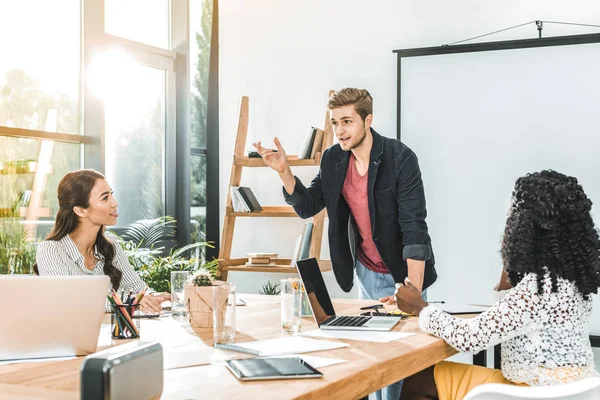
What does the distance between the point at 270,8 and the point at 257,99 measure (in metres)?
0.62

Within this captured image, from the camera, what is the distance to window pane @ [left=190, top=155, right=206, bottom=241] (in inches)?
213

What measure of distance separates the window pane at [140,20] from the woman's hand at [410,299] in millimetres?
3259

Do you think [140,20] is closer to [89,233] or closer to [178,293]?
[89,233]

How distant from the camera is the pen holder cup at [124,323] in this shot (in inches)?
80.3

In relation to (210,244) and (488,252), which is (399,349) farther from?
(210,244)

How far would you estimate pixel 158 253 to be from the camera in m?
5.09

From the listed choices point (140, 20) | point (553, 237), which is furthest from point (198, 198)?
point (553, 237)

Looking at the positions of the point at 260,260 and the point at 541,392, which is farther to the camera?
the point at 260,260

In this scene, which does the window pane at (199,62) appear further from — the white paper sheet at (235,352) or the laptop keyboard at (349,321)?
the white paper sheet at (235,352)

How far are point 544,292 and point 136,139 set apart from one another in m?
3.67

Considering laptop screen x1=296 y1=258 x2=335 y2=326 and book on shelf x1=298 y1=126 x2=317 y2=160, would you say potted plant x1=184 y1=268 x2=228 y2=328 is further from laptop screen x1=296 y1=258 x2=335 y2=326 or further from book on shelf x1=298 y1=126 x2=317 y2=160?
book on shelf x1=298 y1=126 x2=317 y2=160

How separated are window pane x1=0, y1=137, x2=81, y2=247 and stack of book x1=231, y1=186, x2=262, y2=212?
1039 millimetres

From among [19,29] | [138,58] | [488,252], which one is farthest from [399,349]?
[138,58]

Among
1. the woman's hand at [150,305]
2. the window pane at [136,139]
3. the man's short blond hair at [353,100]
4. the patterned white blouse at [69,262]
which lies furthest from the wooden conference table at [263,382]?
the window pane at [136,139]
